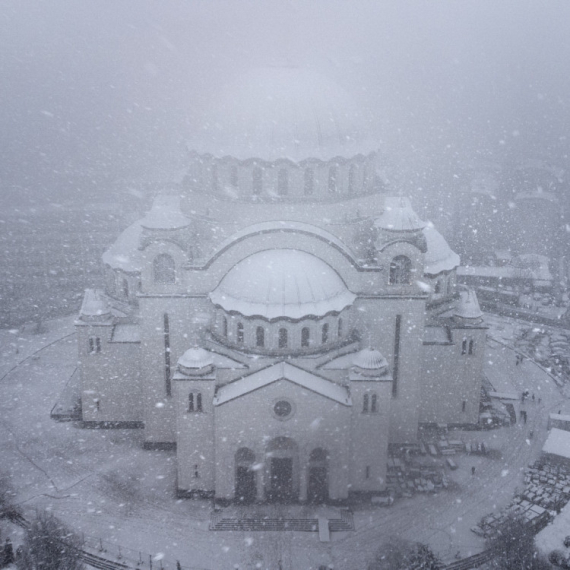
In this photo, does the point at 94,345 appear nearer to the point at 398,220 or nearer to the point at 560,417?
the point at 398,220

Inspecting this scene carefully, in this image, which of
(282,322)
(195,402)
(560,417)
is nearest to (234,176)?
(282,322)

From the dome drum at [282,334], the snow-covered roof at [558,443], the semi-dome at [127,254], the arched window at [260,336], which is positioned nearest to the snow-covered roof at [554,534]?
the snow-covered roof at [558,443]

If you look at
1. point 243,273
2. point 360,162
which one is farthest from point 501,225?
point 243,273

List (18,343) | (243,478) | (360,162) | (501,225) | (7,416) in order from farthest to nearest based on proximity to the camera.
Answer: (501,225) < (18,343) < (7,416) < (360,162) < (243,478)

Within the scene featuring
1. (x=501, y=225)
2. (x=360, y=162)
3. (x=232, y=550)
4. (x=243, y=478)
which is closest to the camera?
(x=232, y=550)

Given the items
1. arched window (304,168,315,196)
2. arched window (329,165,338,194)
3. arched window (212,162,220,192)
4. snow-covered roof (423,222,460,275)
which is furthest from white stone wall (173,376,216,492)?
snow-covered roof (423,222,460,275)

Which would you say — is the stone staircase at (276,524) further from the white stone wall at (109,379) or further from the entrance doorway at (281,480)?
the white stone wall at (109,379)

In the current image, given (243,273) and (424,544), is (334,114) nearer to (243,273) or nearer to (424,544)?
(243,273)
